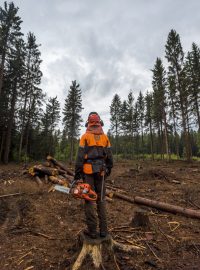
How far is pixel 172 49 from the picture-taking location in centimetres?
2522

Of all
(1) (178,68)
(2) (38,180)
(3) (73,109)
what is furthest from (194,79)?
(2) (38,180)

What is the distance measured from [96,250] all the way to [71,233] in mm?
1866

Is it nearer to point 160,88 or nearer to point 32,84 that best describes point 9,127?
point 32,84

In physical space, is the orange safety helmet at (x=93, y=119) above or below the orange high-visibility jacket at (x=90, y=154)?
above

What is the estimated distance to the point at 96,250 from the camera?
11.6ft

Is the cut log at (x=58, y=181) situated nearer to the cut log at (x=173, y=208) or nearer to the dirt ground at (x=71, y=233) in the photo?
the dirt ground at (x=71, y=233)

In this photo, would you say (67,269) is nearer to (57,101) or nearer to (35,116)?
(35,116)

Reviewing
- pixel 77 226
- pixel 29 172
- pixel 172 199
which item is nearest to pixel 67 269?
pixel 77 226

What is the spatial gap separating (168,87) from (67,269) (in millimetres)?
26427

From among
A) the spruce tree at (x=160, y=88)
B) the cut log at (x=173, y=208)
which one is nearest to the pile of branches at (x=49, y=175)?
the cut log at (x=173, y=208)

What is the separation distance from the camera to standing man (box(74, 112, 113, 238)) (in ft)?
12.6

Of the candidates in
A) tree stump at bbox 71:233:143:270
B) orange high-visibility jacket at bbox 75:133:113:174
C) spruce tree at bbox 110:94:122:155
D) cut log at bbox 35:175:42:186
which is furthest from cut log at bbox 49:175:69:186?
spruce tree at bbox 110:94:122:155

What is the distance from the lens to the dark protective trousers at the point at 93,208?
3.80m

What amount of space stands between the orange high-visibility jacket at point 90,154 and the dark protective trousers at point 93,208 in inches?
7.9
